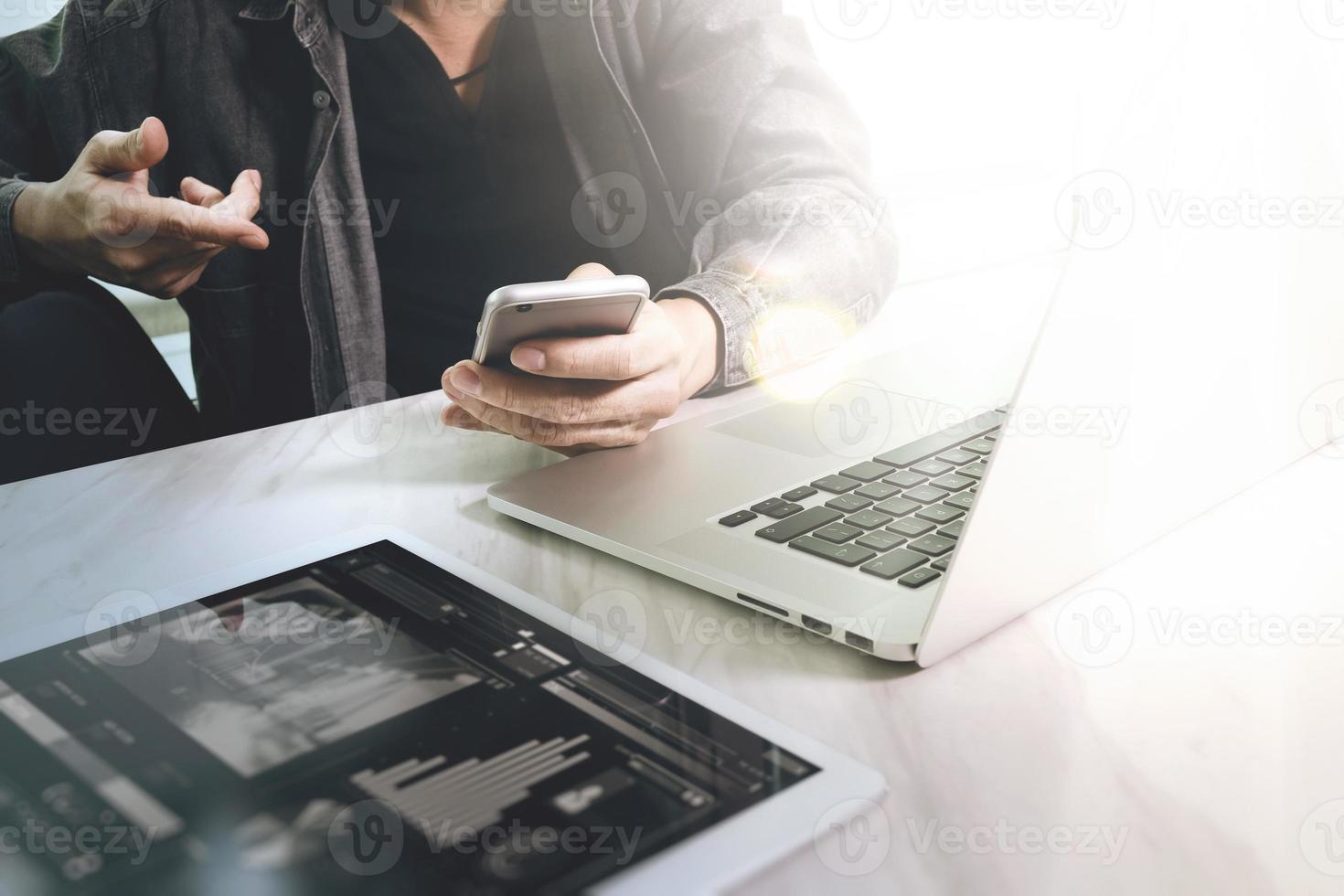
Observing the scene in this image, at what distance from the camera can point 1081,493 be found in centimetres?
46

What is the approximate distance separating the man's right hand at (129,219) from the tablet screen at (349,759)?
423 millimetres

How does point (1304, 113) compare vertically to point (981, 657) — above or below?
above

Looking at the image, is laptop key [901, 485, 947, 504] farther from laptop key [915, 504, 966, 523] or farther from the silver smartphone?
the silver smartphone

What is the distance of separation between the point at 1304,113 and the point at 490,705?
1.61ft

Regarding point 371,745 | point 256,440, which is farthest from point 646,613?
point 256,440

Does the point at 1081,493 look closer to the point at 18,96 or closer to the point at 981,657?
the point at 981,657

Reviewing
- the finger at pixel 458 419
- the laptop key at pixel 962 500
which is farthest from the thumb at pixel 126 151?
the laptop key at pixel 962 500

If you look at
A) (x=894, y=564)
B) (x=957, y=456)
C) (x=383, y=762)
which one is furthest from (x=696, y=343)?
(x=383, y=762)

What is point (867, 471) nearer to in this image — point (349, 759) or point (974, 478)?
point (974, 478)

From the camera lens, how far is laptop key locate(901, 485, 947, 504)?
0.55 meters

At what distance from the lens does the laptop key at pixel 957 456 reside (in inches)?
23.8

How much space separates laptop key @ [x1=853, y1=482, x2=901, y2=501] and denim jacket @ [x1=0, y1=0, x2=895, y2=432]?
52cm

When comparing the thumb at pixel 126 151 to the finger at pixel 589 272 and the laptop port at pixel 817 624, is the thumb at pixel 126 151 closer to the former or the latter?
the finger at pixel 589 272

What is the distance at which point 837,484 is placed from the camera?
57 cm
